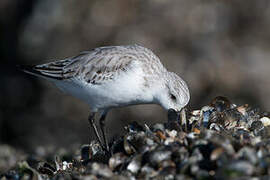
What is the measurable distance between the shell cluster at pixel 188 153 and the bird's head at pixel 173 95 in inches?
15.5

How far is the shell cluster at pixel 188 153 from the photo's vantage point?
3979 mm

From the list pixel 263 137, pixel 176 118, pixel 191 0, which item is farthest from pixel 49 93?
pixel 263 137

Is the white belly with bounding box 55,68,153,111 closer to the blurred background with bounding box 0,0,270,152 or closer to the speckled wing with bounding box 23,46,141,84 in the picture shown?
the speckled wing with bounding box 23,46,141,84

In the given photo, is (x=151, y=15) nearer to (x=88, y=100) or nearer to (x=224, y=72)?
(x=224, y=72)

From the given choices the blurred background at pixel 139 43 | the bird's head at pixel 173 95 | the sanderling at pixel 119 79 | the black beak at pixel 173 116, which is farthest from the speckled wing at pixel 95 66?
the blurred background at pixel 139 43

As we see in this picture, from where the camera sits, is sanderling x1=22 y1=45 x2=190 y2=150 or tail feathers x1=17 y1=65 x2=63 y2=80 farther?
tail feathers x1=17 y1=65 x2=63 y2=80

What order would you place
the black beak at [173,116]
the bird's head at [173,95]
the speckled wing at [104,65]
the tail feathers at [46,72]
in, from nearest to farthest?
the black beak at [173,116] → the bird's head at [173,95] → the speckled wing at [104,65] → the tail feathers at [46,72]

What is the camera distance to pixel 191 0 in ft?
40.7

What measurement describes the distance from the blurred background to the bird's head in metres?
5.24

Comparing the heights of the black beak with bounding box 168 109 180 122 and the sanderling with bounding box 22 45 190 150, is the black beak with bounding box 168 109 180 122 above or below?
below

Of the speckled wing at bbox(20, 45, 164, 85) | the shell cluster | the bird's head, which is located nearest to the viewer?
the shell cluster

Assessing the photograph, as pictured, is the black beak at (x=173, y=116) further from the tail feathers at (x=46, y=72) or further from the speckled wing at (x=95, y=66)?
the tail feathers at (x=46, y=72)

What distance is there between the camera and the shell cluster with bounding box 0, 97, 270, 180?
3979mm

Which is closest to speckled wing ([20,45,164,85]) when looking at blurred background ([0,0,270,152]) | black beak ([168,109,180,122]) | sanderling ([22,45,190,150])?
sanderling ([22,45,190,150])
